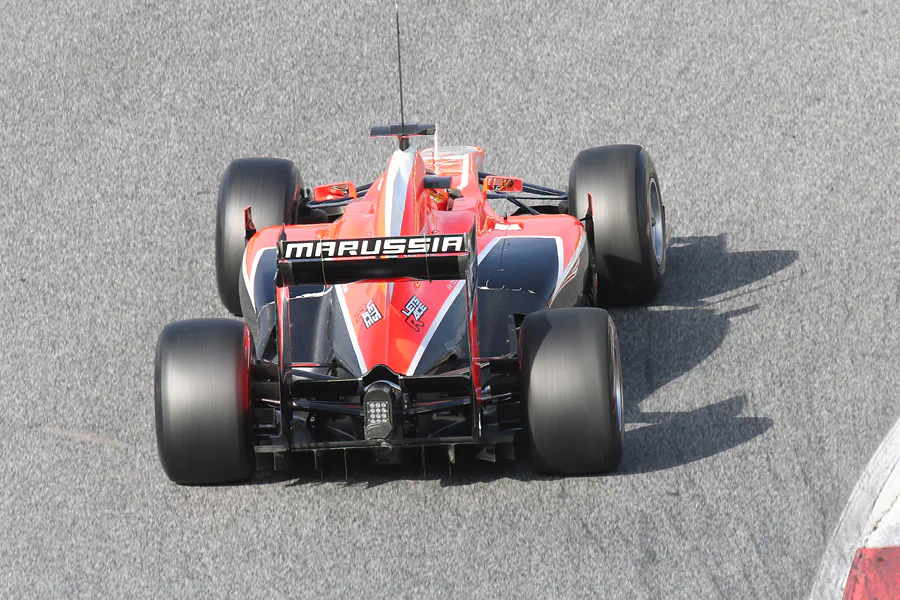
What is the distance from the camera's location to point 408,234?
8.22 m

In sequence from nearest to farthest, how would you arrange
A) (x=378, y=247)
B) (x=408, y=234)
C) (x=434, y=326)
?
(x=378, y=247) < (x=434, y=326) < (x=408, y=234)

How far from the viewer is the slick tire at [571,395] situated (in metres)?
7.27

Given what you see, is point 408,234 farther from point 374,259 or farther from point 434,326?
point 374,259

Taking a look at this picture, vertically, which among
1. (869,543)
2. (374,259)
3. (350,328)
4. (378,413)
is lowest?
(869,543)

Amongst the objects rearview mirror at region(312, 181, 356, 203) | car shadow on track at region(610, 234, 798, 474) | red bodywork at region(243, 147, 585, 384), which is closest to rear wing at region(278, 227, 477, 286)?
red bodywork at region(243, 147, 585, 384)

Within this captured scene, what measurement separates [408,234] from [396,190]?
29cm

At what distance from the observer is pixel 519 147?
12297 mm

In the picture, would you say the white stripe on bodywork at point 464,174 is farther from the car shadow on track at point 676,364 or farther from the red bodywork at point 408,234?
the car shadow on track at point 676,364

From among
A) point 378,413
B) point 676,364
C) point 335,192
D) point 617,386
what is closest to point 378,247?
point 378,413

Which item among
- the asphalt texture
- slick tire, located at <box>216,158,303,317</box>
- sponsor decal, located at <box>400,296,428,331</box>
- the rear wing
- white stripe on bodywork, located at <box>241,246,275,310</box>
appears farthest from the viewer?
slick tire, located at <box>216,158,303,317</box>

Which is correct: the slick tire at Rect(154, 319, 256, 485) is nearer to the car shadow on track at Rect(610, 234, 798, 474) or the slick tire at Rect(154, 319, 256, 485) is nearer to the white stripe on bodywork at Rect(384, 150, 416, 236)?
the white stripe on bodywork at Rect(384, 150, 416, 236)

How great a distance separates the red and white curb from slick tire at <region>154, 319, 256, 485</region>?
2821 mm

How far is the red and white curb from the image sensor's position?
6715 millimetres

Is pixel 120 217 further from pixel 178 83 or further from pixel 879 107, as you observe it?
pixel 879 107
